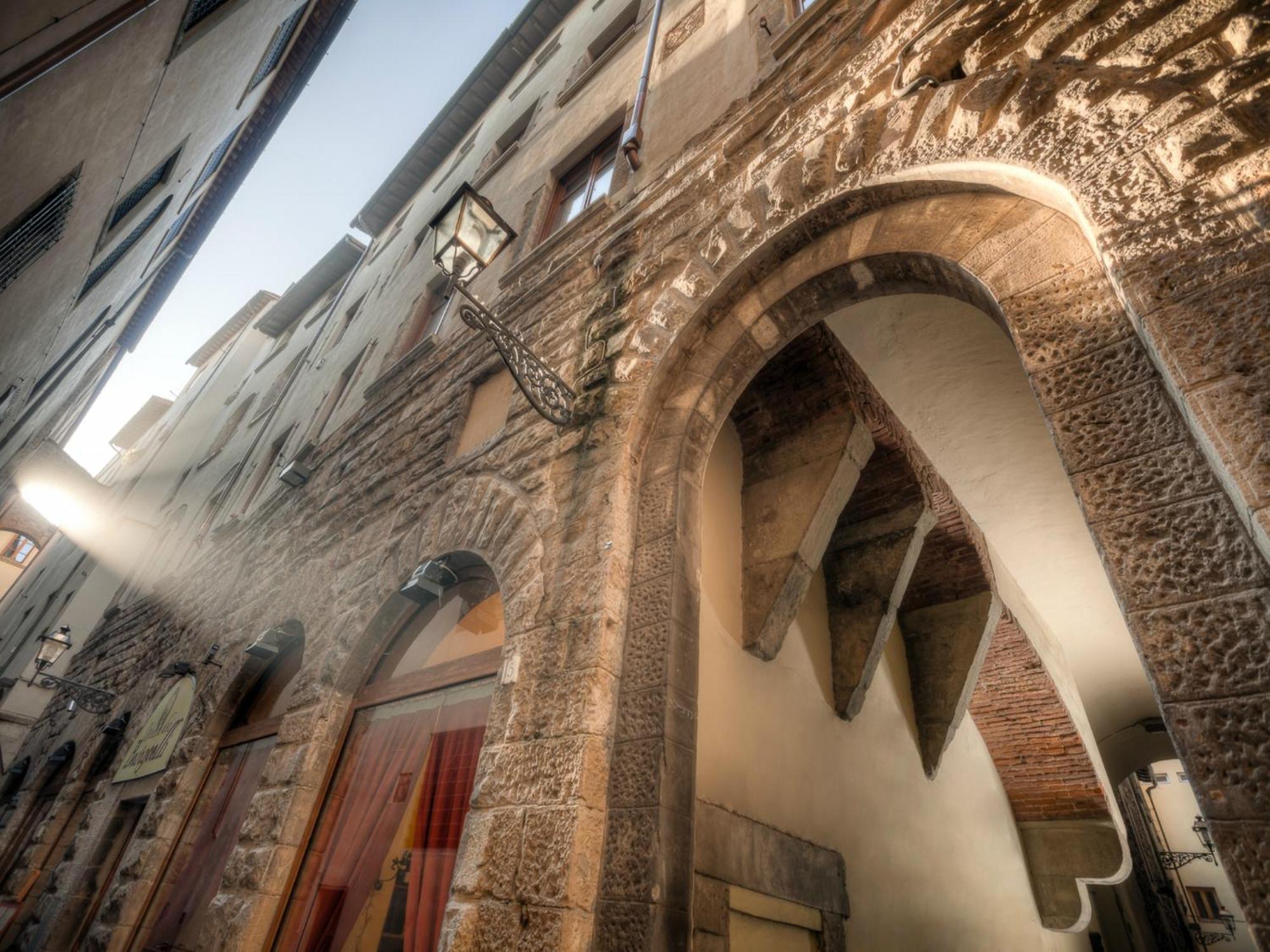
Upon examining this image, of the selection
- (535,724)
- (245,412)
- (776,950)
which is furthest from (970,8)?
(245,412)

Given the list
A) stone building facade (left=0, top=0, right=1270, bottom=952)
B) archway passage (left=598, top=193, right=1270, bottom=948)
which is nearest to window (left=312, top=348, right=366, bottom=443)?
stone building facade (left=0, top=0, right=1270, bottom=952)

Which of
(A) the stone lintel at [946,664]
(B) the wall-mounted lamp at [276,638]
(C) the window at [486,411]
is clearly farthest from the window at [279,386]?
(A) the stone lintel at [946,664]

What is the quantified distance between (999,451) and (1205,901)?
83.5 ft

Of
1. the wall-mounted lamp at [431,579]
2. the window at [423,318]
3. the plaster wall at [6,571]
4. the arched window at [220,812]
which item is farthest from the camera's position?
the plaster wall at [6,571]

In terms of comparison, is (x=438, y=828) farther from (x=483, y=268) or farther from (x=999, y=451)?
(x=999, y=451)

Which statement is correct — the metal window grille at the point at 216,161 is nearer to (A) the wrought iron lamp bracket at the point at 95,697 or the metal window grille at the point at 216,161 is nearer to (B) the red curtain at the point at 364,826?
(A) the wrought iron lamp bracket at the point at 95,697

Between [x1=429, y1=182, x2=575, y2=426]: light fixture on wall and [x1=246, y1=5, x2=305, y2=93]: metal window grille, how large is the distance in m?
8.87

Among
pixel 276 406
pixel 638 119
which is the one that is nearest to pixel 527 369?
pixel 638 119

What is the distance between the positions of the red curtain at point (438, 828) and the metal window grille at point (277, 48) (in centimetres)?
1076

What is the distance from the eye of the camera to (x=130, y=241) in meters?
7.90

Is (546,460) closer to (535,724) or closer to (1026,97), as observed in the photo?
(535,724)

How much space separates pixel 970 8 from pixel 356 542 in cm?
464

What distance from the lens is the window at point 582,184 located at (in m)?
5.42

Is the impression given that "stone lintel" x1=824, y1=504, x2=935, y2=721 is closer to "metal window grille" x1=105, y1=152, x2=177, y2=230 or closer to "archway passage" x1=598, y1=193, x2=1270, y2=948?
"archway passage" x1=598, y1=193, x2=1270, y2=948
